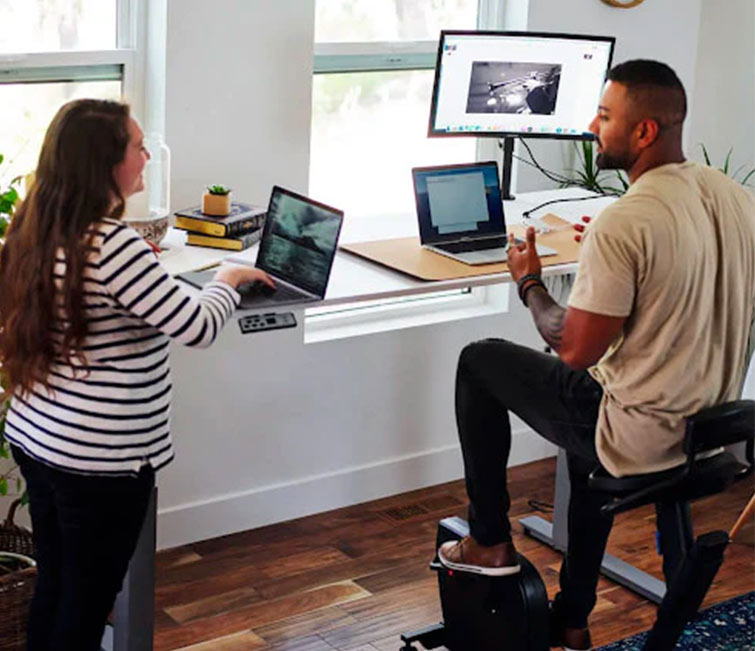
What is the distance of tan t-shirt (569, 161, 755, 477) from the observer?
277 centimetres

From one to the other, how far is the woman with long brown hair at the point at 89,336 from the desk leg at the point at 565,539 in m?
1.54

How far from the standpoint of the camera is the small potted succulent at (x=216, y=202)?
3523 millimetres

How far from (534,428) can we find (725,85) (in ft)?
7.31

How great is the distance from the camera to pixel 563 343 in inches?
112

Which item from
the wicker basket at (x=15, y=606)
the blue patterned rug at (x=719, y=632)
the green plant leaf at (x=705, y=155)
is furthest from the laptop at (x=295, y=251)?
the green plant leaf at (x=705, y=155)

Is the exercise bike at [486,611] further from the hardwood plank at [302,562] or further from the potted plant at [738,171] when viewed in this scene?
the potted plant at [738,171]

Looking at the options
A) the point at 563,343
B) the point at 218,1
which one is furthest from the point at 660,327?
the point at 218,1

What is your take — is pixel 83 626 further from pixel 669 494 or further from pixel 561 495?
pixel 561 495

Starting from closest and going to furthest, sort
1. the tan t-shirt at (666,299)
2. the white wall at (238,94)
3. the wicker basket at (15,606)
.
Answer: the tan t-shirt at (666,299), the wicker basket at (15,606), the white wall at (238,94)

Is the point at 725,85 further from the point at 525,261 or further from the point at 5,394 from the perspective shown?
the point at 5,394

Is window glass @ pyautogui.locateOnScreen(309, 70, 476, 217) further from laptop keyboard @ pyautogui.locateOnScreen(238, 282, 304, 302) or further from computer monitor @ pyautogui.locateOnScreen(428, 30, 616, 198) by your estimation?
laptop keyboard @ pyautogui.locateOnScreen(238, 282, 304, 302)

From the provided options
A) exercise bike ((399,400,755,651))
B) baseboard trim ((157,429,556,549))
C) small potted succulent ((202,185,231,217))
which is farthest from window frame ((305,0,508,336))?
exercise bike ((399,400,755,651))

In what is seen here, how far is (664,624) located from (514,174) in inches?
72.2

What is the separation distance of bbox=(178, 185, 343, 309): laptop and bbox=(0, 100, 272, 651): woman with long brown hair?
18.2 inches
